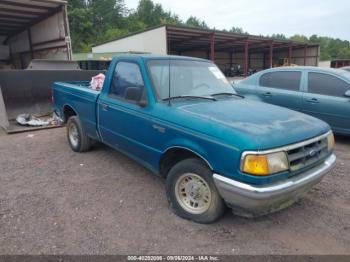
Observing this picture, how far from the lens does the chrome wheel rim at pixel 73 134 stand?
17.8 feet

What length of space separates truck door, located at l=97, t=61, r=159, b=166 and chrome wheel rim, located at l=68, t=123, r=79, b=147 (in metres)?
1.06

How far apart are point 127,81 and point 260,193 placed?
2382mm

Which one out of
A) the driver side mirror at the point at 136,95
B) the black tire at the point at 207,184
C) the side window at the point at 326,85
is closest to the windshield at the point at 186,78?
the driver side mirror at the point at 136,95

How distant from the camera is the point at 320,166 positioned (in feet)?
10.3

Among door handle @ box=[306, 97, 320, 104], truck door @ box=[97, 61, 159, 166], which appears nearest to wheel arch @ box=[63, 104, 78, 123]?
truck door @ box=[97, 61, 159, 166]

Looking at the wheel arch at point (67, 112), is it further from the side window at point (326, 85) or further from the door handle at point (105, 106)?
the side window at point (326, 85)

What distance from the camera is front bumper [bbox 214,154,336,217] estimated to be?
255 cm

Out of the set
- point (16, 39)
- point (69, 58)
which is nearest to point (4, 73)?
point (69, 58)

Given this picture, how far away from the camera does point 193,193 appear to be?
3.17 m

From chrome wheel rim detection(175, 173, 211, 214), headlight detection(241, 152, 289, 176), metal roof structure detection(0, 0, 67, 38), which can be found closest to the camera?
headlight detection(241, 152, 289, 176)

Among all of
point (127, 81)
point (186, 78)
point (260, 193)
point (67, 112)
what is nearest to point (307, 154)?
point (260, 193)

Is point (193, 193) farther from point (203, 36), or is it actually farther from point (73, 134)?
point (203, 36)

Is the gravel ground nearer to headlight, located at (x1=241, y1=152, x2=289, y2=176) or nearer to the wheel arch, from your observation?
headlight, located at (x1=241, y1=152, x2=289, y2=176)

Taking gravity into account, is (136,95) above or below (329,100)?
above
